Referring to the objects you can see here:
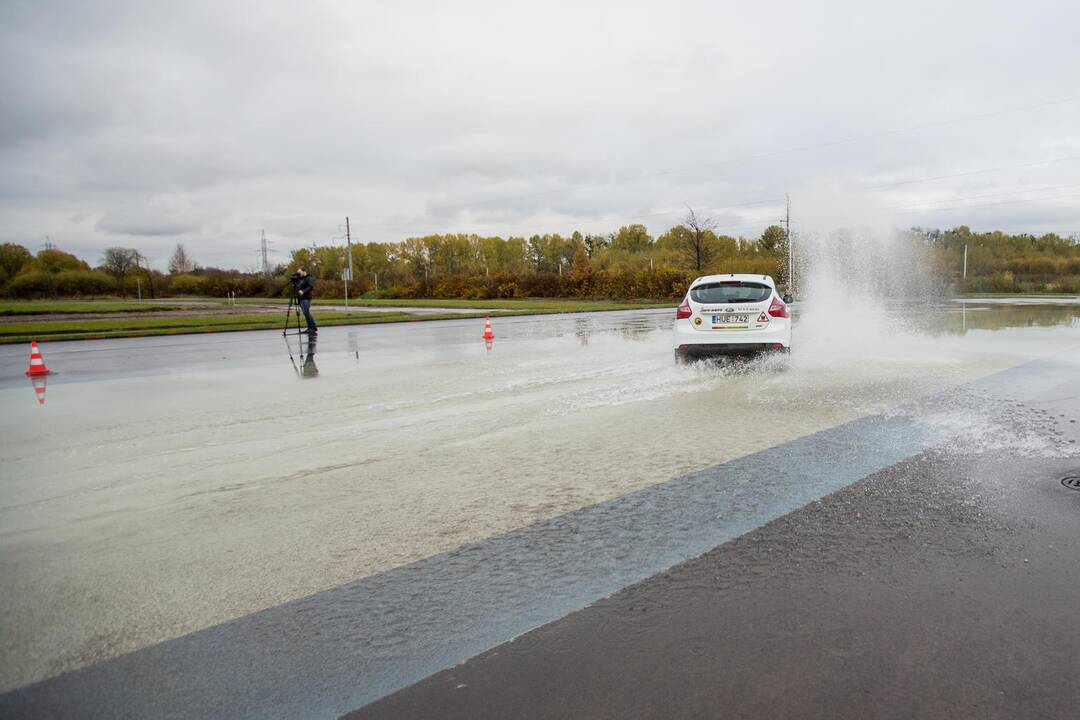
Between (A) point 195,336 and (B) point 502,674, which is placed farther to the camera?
(A) point 195,336

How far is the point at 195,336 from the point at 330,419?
16.4 meters

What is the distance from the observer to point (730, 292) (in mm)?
12273

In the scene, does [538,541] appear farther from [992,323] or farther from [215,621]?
[992,323]

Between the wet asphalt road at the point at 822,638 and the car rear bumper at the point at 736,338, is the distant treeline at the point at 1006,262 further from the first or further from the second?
the wet asphalt road at the point at 822,638

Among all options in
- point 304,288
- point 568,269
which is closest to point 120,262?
point 568,269

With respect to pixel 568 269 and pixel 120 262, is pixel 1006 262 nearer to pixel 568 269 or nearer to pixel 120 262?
pixel 568 269

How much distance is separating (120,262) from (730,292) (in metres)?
88.6

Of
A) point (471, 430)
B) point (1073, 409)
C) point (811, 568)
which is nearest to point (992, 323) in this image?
point (1073, 409)

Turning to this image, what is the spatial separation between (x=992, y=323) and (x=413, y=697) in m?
23.1

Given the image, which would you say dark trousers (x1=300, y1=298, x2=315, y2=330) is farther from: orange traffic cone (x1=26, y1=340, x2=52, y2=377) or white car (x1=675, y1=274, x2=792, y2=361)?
white car (x1=675, y1=274, x2=792, y2=361)

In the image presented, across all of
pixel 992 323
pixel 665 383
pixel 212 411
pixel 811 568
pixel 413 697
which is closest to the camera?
pixel 413 697

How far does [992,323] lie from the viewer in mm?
21016

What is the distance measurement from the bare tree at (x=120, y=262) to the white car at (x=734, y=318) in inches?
3284

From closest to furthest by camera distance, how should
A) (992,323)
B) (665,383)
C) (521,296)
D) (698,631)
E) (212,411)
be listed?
(698,631)
(212,411)
(665,383)
(992,323)
(521,296)
